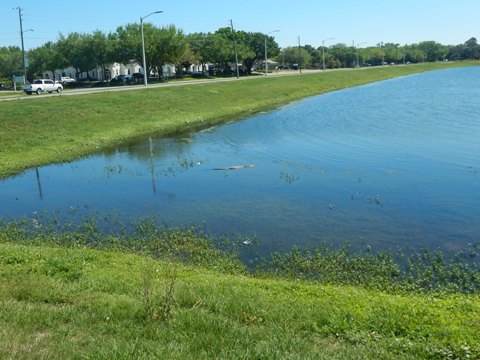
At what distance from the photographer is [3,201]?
17.6 meters

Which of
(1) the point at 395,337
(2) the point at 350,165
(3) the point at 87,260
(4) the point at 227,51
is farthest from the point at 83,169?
(4) the point at 227,51

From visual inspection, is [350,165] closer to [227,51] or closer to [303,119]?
[303,119]

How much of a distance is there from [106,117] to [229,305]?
30571mm

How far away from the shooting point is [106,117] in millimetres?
36281

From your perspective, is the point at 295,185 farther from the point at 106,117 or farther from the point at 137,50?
the point at 137,50

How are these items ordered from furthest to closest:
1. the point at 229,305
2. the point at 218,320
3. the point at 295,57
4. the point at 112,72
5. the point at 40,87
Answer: the point at 295,57 < the point at 112,72 < the point at 40,87 < the point at 229,305 < the point at 218,320

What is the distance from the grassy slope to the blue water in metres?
3.74

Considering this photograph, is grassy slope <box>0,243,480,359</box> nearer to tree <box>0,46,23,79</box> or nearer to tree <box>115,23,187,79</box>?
tree <box>115,23,187,79</box>

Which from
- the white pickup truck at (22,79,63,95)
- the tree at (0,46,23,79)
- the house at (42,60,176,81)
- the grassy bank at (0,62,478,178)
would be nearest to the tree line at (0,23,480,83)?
the tree at (0,46,23,79)

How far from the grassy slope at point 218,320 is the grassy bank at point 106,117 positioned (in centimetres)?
1529

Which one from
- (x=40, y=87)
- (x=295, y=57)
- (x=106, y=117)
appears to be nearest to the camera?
(x=106, y=117)

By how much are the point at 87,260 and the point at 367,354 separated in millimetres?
6295

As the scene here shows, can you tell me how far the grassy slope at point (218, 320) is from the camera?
19.6 feet

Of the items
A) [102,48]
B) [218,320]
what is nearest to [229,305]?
[218,320]
